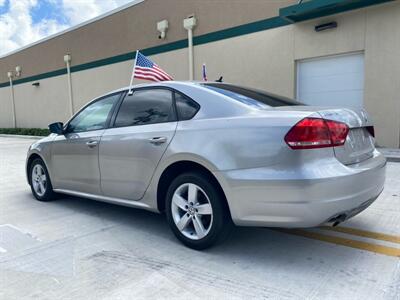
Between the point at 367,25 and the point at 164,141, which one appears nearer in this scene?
the point at 164,141

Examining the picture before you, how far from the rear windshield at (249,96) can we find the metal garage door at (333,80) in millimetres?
7616

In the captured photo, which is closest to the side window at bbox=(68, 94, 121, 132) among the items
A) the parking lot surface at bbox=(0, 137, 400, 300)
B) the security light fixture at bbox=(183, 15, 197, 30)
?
the parking lot surface at bbox=(0, 137, 400, 300)

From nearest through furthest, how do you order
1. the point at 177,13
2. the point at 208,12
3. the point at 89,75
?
the point at 208,12
the point at 177,13
the point at 89,75

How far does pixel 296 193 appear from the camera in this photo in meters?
2.86

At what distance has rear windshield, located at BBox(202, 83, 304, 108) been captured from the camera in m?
3.49

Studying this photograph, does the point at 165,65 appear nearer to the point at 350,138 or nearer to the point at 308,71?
the point at 308,71

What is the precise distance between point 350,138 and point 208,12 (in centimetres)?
1175

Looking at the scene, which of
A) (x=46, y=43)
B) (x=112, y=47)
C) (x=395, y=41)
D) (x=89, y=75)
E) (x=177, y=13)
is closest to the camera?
(x=395, y=41)

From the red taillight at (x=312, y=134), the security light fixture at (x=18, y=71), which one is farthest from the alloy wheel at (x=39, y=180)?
the security light fixture at (x=18, y=71)

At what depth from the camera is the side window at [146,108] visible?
3.85 m

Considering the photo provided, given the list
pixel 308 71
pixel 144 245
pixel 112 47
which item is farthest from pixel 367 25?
pixel 112 47

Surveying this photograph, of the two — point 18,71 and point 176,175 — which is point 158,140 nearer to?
point 176,175

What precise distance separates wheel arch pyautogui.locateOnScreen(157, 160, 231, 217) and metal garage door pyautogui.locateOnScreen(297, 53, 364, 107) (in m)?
8.45

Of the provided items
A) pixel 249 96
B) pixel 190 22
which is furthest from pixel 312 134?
pixel 190 22
